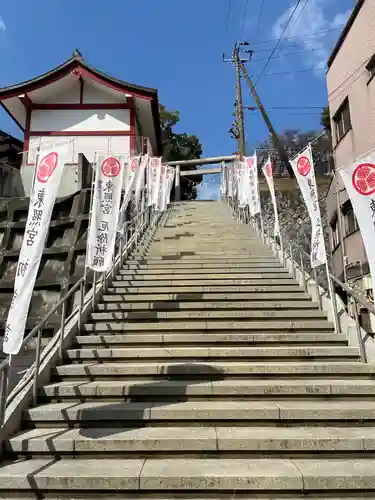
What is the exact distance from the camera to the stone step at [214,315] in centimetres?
651

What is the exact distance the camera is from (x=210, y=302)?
712 centimetres

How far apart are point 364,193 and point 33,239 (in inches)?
178

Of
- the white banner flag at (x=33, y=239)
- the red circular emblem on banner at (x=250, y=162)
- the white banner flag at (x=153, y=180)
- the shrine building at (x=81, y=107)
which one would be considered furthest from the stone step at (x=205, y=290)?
the shrine building at (x=81, y=107)

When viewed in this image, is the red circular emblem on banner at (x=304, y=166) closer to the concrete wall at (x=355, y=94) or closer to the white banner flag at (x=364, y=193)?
the white banner flag at (x=364, y=193)

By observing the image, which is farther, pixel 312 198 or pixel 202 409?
pixel 312 198

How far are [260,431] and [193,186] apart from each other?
1170 inches

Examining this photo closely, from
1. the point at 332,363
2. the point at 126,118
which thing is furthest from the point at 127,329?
the point at 126,118

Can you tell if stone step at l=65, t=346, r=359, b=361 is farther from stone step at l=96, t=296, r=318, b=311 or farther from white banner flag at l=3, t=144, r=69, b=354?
stone step at l=96, t=296, r=318, b=311

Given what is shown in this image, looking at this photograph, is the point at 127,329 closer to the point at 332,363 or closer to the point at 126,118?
the point at 332,363

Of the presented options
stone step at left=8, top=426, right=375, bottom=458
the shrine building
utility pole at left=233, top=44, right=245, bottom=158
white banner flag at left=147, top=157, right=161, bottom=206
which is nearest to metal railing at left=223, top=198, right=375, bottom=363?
stone step at left=8, top=426, right=375, bottom=458

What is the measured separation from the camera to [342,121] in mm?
13375

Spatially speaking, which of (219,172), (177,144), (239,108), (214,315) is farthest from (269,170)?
(177,144)

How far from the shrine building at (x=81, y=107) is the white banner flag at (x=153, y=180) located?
2.49 m

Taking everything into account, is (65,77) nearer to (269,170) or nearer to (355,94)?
(269,170)
